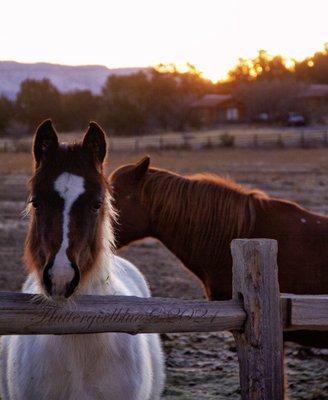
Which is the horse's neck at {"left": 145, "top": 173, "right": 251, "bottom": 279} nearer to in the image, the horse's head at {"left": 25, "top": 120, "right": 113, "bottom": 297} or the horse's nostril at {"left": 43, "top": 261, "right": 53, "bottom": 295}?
the horse's head at {"left": 25, "top": 120, "right": 113, "bottom": 297}

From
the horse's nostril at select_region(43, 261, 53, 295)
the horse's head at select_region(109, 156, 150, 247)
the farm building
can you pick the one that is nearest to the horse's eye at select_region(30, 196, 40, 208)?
the horse's nostril at select_region(43, 261, 53, 295)

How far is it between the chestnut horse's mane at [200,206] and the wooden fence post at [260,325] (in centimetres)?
219

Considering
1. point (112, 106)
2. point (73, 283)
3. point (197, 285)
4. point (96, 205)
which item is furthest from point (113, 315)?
point (112, 106)

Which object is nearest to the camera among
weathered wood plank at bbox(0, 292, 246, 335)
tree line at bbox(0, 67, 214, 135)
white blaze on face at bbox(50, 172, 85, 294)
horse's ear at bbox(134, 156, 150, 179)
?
white blaze on face at bbox(50, 172, 85, 294)

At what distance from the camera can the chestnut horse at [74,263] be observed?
296 centimetres

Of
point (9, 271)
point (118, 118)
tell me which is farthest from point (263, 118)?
point (9, 271)

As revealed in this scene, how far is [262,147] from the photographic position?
3669 centimetres

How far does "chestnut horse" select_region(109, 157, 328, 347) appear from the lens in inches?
202

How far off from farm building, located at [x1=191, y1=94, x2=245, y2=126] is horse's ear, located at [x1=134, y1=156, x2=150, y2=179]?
210 ft

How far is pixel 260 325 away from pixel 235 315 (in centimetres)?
12

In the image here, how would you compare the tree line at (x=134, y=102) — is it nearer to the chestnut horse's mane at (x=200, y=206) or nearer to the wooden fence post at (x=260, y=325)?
the chestnut horse's mane at (x=200, y=206)

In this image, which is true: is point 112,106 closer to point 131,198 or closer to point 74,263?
point 131,198

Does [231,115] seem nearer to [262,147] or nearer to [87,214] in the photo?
[262,147]

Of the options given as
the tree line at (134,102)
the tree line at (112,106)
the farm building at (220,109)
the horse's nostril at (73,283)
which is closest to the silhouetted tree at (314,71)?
the tree line at (134,102)
